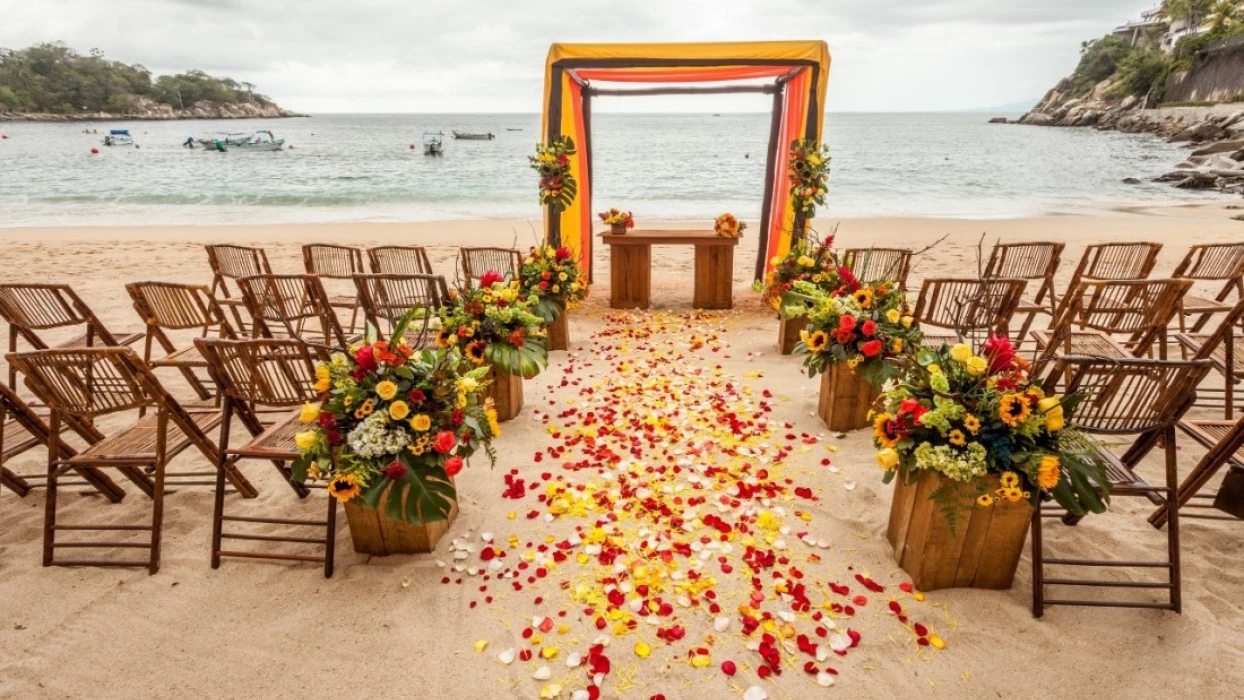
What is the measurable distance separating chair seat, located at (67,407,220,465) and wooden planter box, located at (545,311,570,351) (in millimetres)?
2915

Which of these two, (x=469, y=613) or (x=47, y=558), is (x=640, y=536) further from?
(x=47, y=558)

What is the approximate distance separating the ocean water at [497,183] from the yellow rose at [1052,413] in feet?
50.2

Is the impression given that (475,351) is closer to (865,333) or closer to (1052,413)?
(865,333)

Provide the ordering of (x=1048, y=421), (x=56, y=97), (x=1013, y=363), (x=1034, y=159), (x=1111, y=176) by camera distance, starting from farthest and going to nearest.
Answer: (x=56, y=97), (x=1034, y=159), (x=1111, y=176), (x=1013, y=363), (x=1048, y=421)

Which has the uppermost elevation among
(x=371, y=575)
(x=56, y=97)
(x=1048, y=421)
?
(x=56, y=97)

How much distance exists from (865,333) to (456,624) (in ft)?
9.10

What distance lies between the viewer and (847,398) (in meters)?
4.04

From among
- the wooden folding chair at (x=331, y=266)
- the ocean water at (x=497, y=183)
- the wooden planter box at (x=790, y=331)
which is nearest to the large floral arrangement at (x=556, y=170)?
the wooden folding chair at (x=331, y=266)

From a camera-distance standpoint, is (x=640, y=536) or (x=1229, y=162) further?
(x=1229, y=162)

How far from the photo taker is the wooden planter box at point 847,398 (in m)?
4.00

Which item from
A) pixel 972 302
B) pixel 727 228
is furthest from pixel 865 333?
pixel 727 228

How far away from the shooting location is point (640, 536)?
9.94ft

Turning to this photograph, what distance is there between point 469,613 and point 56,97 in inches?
4877

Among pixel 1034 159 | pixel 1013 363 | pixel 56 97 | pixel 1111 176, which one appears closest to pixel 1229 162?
pixel 1111 176
